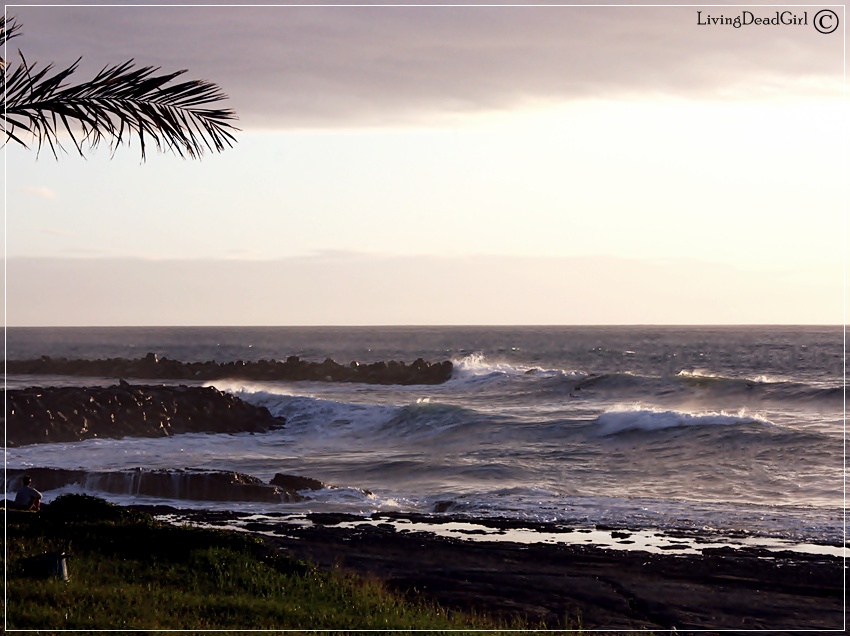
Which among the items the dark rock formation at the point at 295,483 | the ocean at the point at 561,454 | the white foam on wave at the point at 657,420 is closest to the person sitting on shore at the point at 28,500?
the ocean at the point at 561,454

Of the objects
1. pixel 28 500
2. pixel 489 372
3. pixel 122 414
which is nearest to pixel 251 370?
pixel 489 372

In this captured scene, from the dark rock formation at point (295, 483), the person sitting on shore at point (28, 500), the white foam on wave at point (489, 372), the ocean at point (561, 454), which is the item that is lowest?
the ocean at point (561, 454)

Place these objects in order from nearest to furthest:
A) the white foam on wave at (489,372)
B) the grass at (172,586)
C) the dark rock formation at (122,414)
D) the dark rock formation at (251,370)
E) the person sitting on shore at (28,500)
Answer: the grass at (172,586) < the person sitting on shore at (28,500) < the dark rock formation at (122,414) < the white foam on wave at (489,372) < the dark rock formation at (251,370)

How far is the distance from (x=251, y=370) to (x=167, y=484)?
58.6 meters

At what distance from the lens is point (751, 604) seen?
53.8ft

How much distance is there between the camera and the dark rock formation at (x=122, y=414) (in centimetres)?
3859

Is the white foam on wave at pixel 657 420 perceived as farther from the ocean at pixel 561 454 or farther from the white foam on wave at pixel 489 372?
the white foam on wave at pixel 489 372

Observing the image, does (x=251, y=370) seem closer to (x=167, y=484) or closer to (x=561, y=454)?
(x=561, y=454)

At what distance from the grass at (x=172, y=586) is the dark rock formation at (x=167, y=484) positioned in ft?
27.8

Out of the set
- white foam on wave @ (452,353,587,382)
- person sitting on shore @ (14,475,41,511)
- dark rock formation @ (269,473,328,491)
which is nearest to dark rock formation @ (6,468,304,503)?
dark rock formation @ (269,473,328,491)

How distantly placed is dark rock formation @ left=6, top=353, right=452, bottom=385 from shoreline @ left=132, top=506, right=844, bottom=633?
56.8m

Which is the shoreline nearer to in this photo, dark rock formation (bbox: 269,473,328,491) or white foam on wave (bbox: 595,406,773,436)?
dark rock formation (bbox: 269,473,328,491)

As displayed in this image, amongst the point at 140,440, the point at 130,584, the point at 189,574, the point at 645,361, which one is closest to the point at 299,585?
the point at 189,574

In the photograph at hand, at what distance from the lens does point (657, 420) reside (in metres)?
44.4
